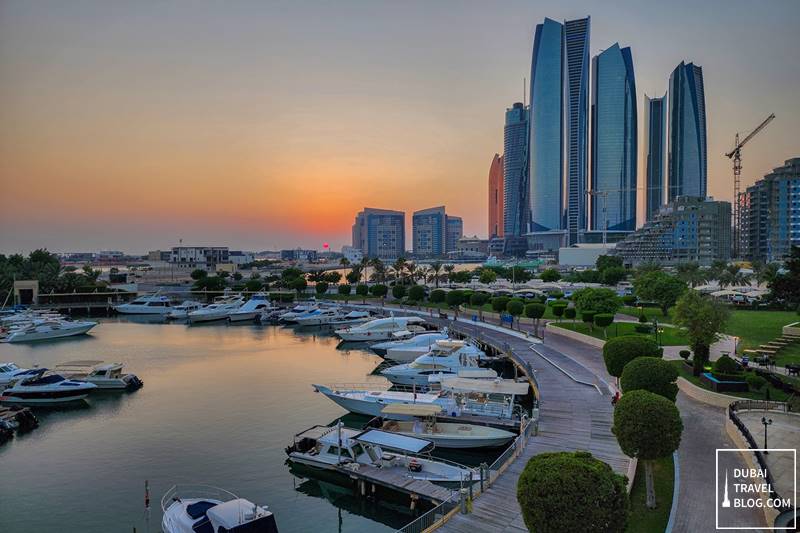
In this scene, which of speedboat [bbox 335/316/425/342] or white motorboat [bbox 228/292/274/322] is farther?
white motorboat [bbox 228/292/274/322]

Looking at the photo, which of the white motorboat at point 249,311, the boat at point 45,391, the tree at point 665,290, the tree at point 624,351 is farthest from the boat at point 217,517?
the white motorboat at point 249,311

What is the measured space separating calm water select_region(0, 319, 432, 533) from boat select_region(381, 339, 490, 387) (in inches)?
218

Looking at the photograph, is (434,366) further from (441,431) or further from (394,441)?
(394,441)

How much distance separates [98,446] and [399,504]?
17.7 meters

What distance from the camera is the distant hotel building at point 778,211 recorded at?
14412cm

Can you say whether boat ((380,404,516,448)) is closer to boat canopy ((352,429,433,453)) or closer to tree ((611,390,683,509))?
boat canopy ((352,429,433,453))

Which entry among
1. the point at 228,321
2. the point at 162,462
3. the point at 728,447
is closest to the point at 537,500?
the point at 728,447

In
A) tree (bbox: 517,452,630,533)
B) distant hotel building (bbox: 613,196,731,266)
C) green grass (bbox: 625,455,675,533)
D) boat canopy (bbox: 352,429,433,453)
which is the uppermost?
distant hotel building (bbox: 613,196,731,266)

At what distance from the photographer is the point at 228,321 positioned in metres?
78.2

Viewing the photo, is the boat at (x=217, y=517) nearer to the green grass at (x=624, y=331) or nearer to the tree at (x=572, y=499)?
the tree at (x=572, y=499)

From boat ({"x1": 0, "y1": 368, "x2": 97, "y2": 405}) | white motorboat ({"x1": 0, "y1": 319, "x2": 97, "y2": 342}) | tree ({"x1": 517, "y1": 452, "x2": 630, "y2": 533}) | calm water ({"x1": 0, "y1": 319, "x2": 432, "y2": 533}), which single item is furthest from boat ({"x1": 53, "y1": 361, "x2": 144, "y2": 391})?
tree ({"x1": 517, "y1": 452, "x2": 630, "y2": 533})

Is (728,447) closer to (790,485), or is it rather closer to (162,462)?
(790,485)

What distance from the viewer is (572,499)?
11672 mm

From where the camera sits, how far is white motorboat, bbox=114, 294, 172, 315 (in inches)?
3334
